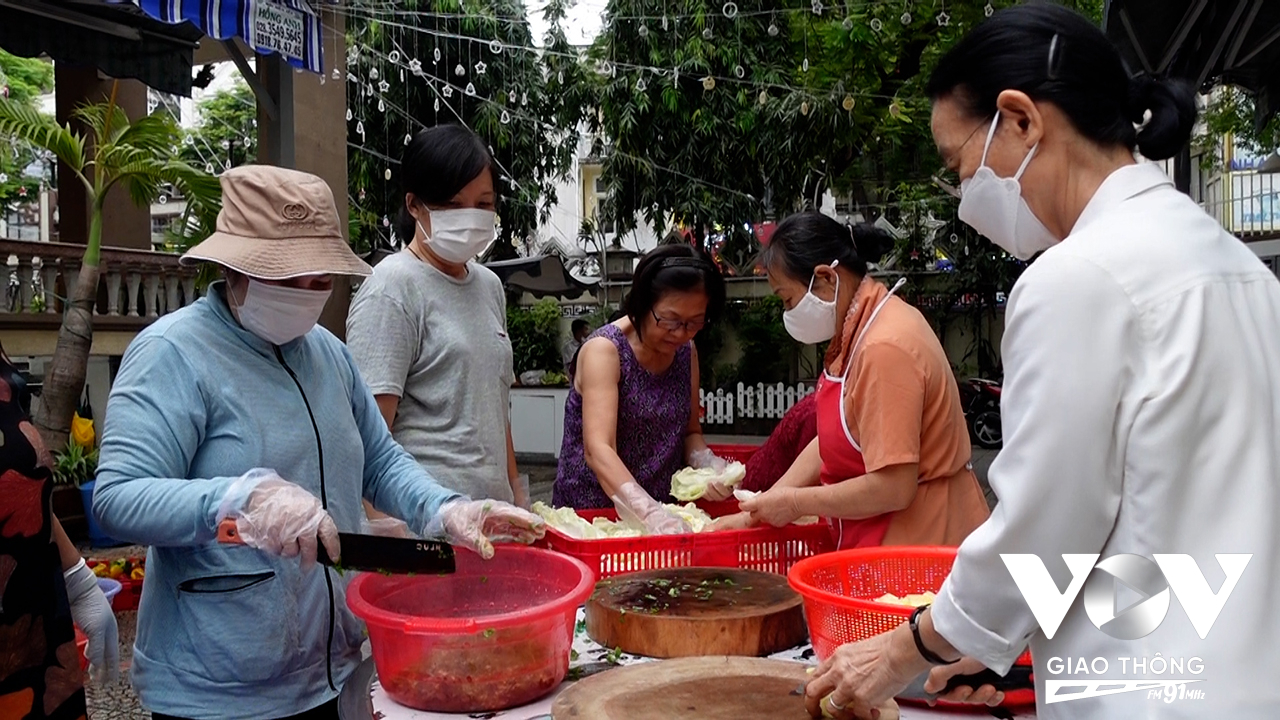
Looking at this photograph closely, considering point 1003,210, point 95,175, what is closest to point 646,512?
point 1003,210

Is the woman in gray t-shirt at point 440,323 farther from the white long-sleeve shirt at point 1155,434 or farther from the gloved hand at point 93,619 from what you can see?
the white long-sleeve shirt at point 1155,434

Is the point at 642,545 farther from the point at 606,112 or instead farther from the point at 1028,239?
the point at 606,112

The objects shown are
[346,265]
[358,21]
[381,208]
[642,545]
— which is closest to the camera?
[346,265]

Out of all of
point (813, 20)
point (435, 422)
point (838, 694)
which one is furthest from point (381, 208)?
point (838, 694)

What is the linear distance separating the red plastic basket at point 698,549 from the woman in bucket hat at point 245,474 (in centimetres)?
54

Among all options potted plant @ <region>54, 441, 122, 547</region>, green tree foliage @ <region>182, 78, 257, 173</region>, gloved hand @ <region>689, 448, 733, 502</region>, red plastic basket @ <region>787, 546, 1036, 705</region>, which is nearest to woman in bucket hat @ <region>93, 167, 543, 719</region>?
red plastic basket @ <region>787, 546, 1036, 705</region>

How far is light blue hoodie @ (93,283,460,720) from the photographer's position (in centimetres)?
169

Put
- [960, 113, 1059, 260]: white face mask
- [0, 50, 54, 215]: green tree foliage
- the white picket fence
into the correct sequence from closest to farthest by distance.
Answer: [960, 113, 1059, 260]: white face mask < the white picket fence < [0, 50, 54, 215]: green tree foliage

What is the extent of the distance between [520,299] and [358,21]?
25.4 feet

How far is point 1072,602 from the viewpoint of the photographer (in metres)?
1.19

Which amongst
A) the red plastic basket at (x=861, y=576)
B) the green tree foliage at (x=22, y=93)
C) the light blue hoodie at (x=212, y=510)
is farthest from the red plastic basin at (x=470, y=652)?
the green tree foliage at (x=22, y=93)

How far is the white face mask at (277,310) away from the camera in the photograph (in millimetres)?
1874

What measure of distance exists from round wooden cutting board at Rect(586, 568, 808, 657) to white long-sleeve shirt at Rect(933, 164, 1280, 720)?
2.96ft

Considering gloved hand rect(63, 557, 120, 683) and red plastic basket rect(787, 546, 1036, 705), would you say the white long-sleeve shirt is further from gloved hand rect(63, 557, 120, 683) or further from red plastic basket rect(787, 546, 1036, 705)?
gloved hand rect(63, 557, 120, 683)
